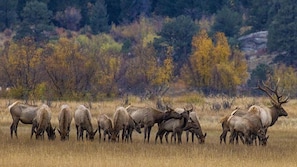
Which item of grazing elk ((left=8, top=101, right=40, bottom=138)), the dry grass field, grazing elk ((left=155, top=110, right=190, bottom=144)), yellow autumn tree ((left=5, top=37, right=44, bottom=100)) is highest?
yellow autumn tree ((left=5, top=37, right=44, bottom=100))

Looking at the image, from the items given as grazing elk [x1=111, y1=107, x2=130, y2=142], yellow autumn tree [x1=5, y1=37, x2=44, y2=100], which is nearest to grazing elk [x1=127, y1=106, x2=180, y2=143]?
grazing elk [x1=111, y1=107, x2=130, y2=142]

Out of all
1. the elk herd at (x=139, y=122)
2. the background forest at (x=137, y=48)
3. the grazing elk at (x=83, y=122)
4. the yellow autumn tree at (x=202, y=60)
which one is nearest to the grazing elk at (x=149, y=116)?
the elk herd at (x=139, y=122)

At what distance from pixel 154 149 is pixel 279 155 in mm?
3881

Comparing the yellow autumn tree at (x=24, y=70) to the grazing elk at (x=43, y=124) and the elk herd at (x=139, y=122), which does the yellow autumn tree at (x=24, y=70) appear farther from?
the grazing elk at (x=43, y=124)

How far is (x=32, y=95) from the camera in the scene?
6341 cm

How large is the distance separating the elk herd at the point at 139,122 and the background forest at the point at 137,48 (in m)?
30.0

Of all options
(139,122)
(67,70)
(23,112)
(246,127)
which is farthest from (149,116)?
(67,70)

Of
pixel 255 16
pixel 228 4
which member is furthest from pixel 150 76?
pixel 228 4

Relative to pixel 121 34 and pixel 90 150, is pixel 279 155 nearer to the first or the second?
pixel 90 150

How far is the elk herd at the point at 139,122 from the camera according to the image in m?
30.1

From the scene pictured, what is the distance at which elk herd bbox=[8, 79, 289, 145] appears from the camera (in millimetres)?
30062

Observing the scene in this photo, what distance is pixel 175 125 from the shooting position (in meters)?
31.7

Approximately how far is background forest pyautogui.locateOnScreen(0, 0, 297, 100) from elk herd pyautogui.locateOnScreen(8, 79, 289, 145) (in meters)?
30.0

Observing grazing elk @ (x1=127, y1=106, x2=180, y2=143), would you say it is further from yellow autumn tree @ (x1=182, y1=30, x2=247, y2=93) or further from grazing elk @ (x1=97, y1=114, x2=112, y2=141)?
yellow autumn tree @ (x1=182, y1=30, x2=247, y2=93)
